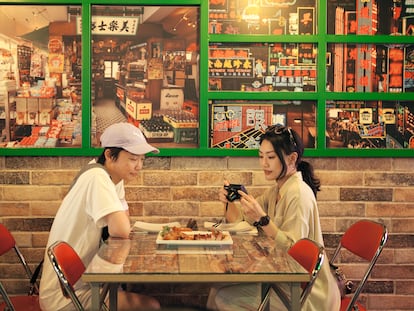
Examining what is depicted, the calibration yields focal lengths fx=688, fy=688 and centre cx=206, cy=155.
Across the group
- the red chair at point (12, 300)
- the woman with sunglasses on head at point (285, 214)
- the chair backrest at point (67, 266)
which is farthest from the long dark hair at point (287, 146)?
the red chair at point (12, 300)

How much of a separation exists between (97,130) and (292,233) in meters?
1.81

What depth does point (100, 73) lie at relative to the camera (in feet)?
15.8

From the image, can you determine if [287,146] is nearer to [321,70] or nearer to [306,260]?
[306,260]

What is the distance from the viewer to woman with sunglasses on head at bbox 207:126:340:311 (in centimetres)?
350

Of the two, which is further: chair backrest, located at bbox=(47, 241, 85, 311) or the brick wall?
the brick wall

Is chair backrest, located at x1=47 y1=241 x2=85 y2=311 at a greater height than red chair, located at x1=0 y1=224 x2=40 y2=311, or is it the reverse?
chair backrest, located at x1=47 y1=241 x2=85 y2=311

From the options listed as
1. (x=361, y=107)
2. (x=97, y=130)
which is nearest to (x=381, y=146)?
(x=361, y=107)

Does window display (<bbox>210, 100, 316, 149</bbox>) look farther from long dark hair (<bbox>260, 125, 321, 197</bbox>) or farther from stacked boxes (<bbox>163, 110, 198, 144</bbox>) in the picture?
long dark hair (<bbox>260, 125, 321, 197</bbox>)

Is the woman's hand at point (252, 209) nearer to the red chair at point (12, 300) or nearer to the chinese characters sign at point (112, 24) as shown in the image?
the red chair at point (12, 300)

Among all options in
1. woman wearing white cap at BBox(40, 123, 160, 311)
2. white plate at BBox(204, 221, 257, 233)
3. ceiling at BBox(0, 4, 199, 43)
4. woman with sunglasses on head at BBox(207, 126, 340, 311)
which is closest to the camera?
woman wearing white cap at BBox(40, 123, 160, 311)

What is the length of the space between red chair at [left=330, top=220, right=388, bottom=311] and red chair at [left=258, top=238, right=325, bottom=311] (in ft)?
1.59

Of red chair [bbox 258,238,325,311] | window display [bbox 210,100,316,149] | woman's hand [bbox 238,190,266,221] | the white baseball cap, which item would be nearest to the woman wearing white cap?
the white baseball cap

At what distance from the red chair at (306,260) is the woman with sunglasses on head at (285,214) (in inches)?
7.1

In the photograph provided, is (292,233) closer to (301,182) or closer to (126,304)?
(301,182)
